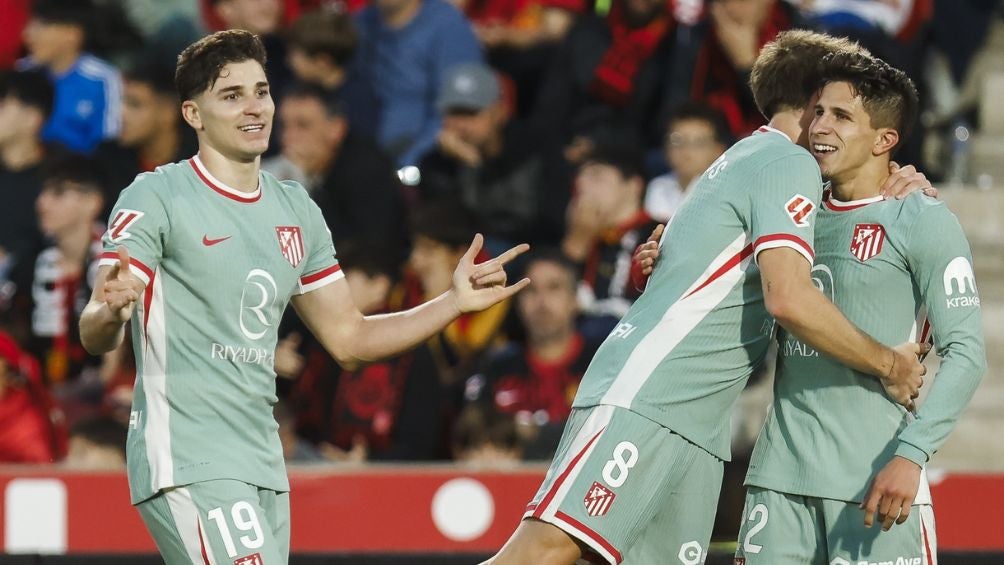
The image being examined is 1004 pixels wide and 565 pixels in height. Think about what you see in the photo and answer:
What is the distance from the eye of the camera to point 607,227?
917 cm

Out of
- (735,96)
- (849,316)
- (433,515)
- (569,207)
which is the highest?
(735,96)

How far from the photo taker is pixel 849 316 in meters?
5.15

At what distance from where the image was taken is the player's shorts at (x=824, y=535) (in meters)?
5.00

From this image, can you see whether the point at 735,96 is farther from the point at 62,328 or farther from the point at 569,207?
the point at 62,328

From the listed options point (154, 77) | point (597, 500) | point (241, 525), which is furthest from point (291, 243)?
point (154, 77)

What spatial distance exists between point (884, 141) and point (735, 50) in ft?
14.6

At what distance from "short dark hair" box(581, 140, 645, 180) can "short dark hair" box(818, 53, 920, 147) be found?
3910mm

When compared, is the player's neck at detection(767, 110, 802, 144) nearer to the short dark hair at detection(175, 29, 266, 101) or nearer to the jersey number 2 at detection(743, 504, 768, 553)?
the jersey number 2 at detection(743, 504, 768, 553)

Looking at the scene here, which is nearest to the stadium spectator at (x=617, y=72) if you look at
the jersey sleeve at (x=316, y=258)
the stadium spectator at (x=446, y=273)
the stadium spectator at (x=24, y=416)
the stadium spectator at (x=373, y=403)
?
the stadium spectator at (x=446, y=273)

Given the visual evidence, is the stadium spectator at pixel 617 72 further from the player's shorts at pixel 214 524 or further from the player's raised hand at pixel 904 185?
the player's shorts at pixel 214 524

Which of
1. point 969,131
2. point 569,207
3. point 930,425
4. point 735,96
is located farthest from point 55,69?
point 930,425

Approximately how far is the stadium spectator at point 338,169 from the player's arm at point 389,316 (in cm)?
392

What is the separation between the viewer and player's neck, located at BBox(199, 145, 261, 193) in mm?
5195

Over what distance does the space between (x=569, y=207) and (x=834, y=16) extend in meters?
1.85
